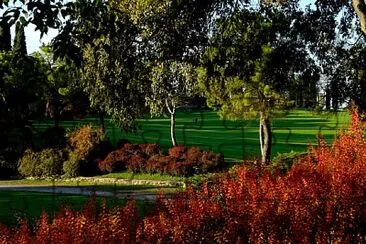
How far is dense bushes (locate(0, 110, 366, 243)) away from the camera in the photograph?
15.4 ft

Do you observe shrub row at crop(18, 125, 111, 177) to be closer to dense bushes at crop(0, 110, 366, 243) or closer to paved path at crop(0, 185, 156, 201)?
paved path at crop(0, 185, 156, 201)

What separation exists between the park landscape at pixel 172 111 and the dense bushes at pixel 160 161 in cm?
8

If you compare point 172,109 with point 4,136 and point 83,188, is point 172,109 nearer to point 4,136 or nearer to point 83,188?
point 83,188

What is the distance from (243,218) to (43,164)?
28046 millimetres

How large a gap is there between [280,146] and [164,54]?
99.7 feet

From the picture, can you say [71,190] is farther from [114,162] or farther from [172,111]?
[172,111]

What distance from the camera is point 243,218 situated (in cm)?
560

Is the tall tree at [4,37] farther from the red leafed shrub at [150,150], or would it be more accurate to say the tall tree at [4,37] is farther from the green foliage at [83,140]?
the green foliage at [83,140]

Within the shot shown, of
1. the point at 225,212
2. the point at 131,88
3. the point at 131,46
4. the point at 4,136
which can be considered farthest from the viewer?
the point at 131,88

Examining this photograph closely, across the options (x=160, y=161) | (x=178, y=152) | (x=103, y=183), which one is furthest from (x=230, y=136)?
(x=103, y=183)

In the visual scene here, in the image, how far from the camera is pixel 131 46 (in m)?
14.0

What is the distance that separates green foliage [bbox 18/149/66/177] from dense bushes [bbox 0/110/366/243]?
26.0 meters

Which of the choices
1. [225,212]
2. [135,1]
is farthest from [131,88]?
[225,212]

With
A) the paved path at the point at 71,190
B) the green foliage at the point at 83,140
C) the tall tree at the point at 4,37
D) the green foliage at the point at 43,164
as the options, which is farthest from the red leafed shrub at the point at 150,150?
the tall tree at the point at 4,37
